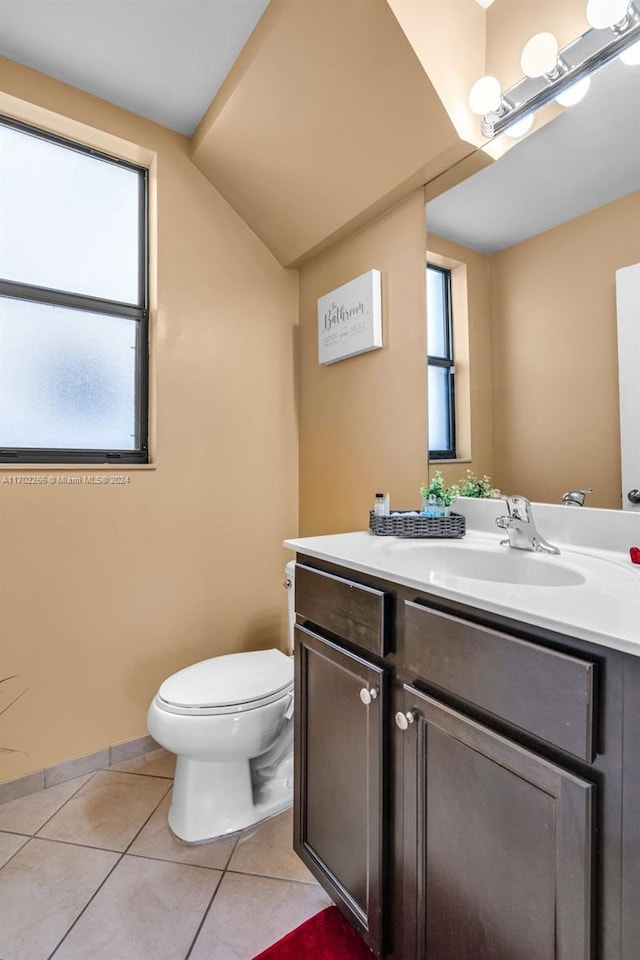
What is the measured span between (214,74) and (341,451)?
1432mm

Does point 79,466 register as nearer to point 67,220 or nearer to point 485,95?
point 67,220

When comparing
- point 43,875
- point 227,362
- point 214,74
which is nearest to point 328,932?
point 43,875

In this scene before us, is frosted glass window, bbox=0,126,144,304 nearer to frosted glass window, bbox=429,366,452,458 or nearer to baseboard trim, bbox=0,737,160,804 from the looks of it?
frosted glass window, bbox=429,366,452,458

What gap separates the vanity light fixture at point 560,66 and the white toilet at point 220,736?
1.80 m

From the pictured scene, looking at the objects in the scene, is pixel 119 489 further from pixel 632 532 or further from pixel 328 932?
pixel 632 532

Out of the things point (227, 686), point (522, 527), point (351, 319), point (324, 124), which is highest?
point (324, 124)

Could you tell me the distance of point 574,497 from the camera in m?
1.20

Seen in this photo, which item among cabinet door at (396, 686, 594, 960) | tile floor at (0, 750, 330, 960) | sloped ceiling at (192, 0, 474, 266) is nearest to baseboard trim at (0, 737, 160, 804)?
tile floor at (0, 750, 330, 960)

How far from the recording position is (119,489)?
1744 mm

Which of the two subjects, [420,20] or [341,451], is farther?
[341,451]

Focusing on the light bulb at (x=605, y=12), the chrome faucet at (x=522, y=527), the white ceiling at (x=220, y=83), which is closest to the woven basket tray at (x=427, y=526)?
the chrome faucet at (x=522, y=527)

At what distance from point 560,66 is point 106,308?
64.1 inches

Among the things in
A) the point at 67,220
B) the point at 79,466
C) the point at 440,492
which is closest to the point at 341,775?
the point at 440,492

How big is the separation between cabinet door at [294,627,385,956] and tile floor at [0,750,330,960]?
0.19 metres
